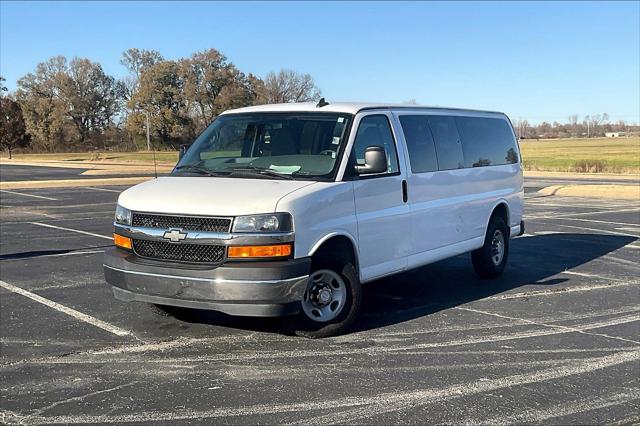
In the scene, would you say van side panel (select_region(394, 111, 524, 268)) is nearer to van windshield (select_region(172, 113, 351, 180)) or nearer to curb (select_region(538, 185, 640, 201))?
van windshield (select_region(172, 113, 351, 180))

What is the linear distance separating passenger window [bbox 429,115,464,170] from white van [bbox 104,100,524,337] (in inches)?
1.0

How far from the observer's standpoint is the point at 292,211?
217 inches

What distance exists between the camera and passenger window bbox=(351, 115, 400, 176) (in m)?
6.54

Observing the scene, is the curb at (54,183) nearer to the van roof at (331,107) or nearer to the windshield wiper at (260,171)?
the van roof at (331,107)

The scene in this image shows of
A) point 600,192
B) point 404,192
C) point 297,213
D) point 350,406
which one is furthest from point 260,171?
point 600,192

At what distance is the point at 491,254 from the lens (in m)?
8.96

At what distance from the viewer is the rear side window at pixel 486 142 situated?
8.50 metres

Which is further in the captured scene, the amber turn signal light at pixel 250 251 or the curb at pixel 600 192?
the curb at pixel 600 192

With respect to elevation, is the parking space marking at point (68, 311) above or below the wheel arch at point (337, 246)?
below

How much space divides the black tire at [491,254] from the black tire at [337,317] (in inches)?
123

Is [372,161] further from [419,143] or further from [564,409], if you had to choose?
[564,409]

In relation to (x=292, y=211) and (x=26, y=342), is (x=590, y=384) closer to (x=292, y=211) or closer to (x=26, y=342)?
(x=292, y=211)

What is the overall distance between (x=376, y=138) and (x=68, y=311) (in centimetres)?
366

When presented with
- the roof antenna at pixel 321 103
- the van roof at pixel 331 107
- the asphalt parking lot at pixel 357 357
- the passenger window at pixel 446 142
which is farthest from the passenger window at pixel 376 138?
the asphalt parking lot at pixel 357 357
